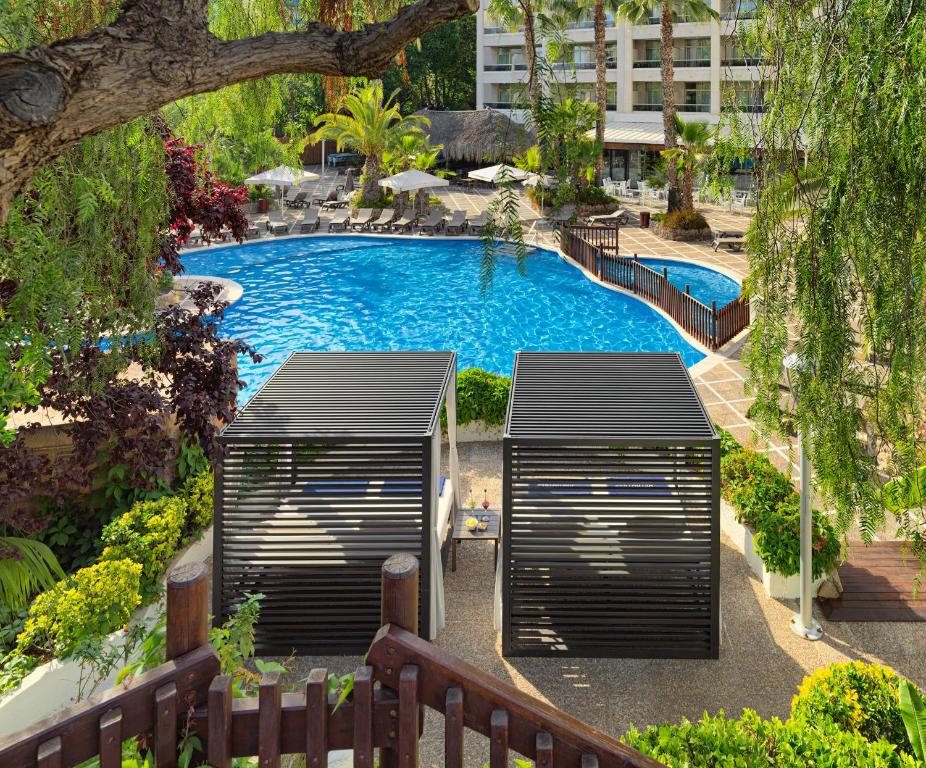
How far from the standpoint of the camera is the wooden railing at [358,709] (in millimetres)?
3068

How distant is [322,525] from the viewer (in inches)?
308

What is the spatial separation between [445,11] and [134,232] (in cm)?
276

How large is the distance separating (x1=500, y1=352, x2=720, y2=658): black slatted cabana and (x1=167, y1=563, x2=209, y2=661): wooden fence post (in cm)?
463

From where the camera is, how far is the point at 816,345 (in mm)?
4426

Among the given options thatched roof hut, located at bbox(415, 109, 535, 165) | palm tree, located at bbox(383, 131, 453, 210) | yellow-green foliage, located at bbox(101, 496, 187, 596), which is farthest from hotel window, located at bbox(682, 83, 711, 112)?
yellow-green foliage, located at bbox(101, 496, 187, 596)

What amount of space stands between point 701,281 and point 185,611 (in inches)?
884

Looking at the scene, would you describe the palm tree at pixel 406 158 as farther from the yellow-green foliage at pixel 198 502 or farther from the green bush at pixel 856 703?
the green bush at pixel 856 703

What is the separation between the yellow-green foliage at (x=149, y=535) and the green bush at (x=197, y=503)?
→ 0.22m

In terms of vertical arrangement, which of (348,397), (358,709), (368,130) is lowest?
(358,709)

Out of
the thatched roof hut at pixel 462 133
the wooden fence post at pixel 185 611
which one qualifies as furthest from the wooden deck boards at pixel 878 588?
the thatched roof hut at pixel 462 133

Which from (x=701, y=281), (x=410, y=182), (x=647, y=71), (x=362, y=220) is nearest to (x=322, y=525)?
(x=701, y=281)

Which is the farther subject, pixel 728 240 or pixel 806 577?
pixel 728 240

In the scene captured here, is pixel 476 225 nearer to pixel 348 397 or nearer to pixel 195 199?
pixel 195 199

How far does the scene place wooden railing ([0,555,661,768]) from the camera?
3068 mm
